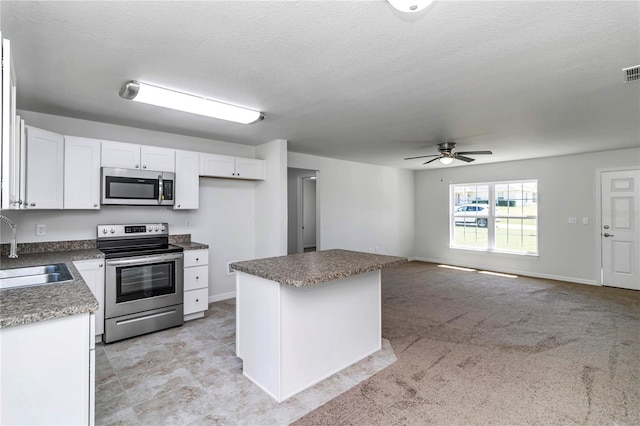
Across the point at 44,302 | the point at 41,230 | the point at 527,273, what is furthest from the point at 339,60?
the point at 527,273

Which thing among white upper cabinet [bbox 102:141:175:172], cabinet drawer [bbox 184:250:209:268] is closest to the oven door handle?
cabinet drawer [bbox 184:250:209:268]

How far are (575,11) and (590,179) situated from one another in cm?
527

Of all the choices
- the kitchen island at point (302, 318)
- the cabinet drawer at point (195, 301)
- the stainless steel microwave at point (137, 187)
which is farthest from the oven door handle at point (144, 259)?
the kitchen island at point (302, 318)

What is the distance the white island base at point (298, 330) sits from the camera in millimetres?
2275

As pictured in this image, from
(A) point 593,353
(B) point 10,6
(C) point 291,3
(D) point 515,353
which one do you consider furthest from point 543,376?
(B) point 10,6

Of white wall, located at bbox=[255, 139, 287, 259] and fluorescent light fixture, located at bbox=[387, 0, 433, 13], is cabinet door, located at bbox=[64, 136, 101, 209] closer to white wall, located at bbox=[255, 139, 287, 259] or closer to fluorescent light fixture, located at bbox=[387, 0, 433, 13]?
white wall, located at bbox=[255, 139, 287, 259]

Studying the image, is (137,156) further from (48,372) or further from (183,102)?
(48,372)

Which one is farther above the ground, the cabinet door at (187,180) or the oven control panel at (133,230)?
the cabinet door at (187,180)

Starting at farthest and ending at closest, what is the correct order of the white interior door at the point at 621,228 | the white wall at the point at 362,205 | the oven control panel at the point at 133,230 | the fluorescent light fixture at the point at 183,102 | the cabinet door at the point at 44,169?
1. the white wall at the point at 362,205
2. the white interior door at the point at 621,228
3. the oven control panel at the point at 133,230
4. the cabinet door at the point at 44,169
5. the fluorescent light fixture at the point at 183,102

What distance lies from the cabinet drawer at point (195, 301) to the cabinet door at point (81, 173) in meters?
1.39

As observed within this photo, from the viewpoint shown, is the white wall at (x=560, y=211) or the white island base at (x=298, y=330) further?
the white wall at (x=560, y=211)

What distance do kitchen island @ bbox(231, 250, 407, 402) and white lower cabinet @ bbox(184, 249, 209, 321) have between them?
1.38 metres

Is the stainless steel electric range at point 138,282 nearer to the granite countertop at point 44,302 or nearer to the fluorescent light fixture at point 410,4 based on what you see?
the granite countertop at point 44,302

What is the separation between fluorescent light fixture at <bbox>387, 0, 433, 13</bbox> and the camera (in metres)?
1.47
